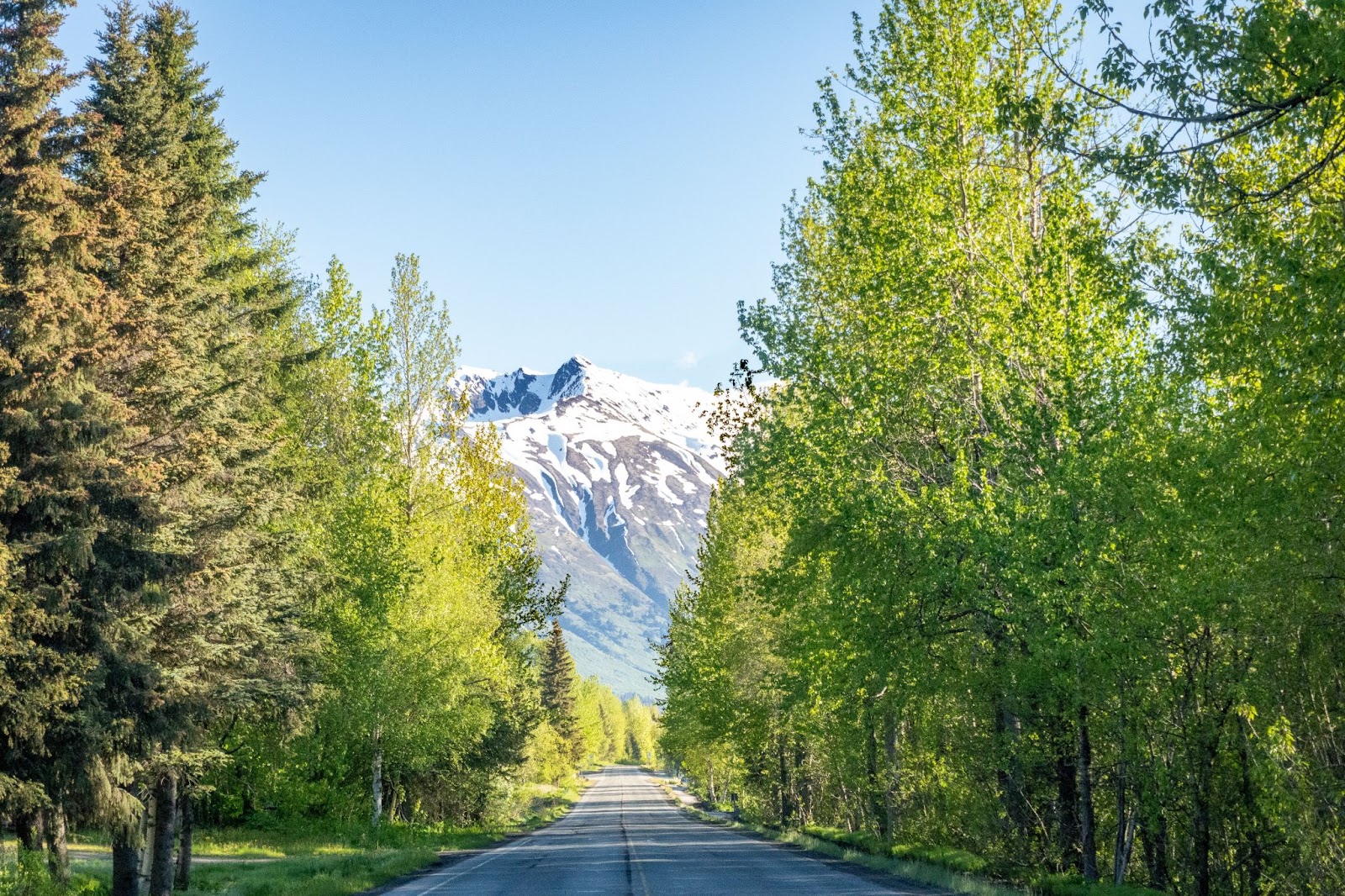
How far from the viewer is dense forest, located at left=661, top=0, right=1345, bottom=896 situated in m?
10.1

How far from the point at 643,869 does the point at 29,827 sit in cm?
1196

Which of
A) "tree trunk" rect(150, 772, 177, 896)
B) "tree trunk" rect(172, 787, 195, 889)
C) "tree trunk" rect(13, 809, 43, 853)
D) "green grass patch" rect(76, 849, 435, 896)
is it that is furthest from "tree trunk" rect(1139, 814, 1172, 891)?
"tree trunk" rect(172, 787, 195, 889)

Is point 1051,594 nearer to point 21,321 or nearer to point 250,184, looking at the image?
point 21,321

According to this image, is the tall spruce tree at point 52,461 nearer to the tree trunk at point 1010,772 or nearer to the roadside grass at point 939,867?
the roadside grass at point 939,867

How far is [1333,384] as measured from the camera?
9695 mm


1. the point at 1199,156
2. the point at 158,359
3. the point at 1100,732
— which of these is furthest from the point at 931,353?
the point at 158,359

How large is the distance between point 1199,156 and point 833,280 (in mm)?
14807

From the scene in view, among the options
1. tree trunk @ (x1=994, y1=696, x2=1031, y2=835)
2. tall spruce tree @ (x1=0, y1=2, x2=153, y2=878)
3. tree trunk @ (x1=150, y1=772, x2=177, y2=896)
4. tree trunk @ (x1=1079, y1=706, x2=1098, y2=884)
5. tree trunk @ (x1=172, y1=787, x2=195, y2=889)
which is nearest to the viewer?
tall spruce tree @ (x1=0, y1=2, x2=153, y2=878)

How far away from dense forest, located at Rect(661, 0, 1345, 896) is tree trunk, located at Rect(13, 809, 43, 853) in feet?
47.4

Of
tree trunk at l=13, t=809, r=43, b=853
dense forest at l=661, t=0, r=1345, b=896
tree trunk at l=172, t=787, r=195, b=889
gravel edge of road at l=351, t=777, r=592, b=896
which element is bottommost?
gravel edge of road at l=351, t=777, r=592, b=896

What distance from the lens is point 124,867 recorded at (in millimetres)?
18562

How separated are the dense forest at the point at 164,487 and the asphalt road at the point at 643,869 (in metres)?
5.29

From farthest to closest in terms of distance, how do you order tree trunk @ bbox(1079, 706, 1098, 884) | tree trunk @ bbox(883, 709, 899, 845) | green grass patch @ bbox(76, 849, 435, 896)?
tree trunk @ bbox(883, 709, 899, 845)
green grass patch @ bbox(76, 849, 435, 896)
tree trunk @ bbox(1079, 706, 1098, 884)

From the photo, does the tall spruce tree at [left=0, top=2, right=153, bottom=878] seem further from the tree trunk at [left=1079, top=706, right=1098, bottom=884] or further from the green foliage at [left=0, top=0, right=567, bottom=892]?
the tree trunk at [left=1079, top=706, right=1098, bottom=884]
